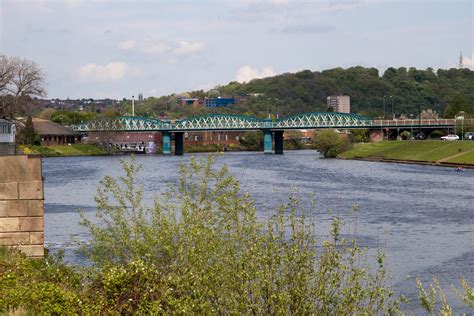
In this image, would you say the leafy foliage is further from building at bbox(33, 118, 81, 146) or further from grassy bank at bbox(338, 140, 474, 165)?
building at bbox(33, 118, 81, 146)

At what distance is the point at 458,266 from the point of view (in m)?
38.5

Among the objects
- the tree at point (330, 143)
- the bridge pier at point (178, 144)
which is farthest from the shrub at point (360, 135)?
the bridge pier at point (178, 144)

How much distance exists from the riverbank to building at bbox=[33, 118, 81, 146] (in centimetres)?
5984

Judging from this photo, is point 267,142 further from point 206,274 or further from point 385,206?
point 206,274

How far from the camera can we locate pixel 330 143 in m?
162

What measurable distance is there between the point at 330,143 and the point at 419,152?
2393 cm

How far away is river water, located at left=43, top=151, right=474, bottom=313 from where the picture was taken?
127 feet

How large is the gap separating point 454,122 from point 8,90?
83.4 meters

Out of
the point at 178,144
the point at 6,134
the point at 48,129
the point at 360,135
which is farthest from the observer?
the point at 178,144

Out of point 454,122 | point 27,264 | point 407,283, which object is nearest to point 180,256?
point 27,264

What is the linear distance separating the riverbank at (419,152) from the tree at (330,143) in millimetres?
1351

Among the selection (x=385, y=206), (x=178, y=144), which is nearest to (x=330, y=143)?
(x=178, y=144)

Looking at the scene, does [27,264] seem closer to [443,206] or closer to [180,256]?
[180,256]

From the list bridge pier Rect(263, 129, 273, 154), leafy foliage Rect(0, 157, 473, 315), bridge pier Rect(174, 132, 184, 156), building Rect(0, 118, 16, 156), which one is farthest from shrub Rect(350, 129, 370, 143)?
leafy foliage Rect(0, 157, 473, 315)
